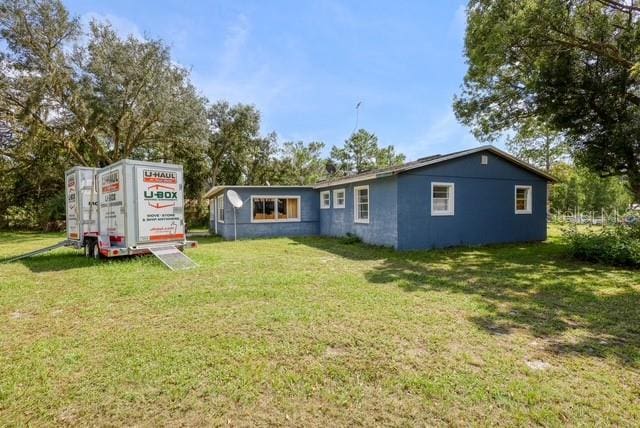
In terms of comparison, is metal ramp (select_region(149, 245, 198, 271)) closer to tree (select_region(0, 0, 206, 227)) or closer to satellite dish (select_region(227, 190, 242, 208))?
satellite dish (select_region(227, 190, 242, 208))

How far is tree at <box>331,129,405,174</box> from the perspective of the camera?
40750 millimetres

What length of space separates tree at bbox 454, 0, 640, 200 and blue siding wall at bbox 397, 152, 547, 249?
88.0 inches

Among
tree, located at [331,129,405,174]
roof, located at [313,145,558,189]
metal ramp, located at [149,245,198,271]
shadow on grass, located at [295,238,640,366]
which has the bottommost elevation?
shadow on grass, located at [295,238,640,366]

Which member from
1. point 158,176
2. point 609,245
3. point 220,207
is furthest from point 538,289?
point 220,207

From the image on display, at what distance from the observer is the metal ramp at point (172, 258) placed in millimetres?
7366

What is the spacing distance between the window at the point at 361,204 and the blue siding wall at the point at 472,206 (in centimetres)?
199

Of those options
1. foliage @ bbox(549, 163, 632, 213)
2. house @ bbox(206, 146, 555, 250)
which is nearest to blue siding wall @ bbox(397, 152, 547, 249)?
house @ bbox(206, 146, 555, 250)

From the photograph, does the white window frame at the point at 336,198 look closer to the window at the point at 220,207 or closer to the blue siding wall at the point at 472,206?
the blue siding wall at the point at 472,206

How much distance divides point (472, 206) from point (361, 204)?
3941 mm

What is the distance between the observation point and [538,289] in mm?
5820

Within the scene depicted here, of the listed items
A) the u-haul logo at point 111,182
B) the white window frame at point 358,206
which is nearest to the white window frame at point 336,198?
the white window frame at point 358,206

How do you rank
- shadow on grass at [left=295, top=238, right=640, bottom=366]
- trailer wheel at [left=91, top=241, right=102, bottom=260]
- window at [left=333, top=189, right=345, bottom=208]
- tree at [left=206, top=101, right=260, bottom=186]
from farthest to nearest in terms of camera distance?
tree at [left=206, top=101, right=260, bottom=186] → window at [left=333, top=189, right=345, bottom=208] → trailer wheel at [left=91, top=241, right=102, bottom=260] → shadow on grass at [left=295, top=238, right=640, bottom=366]

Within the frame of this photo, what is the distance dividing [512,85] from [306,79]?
34.2ft

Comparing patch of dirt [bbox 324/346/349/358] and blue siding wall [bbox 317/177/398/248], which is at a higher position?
blue siding wall [bbox 317/177/398/248]
